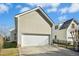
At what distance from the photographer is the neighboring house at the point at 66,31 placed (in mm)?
11086

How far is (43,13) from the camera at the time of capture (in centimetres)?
1140

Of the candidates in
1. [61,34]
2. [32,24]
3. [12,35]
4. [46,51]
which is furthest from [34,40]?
[61,34]

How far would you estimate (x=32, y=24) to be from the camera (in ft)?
38.8

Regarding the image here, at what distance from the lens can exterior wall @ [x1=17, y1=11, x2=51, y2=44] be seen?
463 inches

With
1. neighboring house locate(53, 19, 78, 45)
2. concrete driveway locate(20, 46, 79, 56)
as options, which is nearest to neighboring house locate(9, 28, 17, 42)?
concrete driveway locate(20, 46, 79, 56)

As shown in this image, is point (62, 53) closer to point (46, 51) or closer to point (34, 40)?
point (46, 51)

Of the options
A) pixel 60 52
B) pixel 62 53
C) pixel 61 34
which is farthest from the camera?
pixel 61 34

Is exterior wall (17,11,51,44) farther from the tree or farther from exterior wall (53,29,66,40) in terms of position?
the tree

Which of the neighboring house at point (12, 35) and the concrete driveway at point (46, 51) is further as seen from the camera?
the neighboring house at point (12, 35)

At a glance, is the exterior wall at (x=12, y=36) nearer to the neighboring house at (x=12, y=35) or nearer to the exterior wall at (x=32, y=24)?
the neighboring house at (x=12, y=35)

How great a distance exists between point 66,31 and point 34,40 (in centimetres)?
174

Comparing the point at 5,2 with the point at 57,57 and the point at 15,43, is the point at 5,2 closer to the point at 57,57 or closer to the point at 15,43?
the point at 15,43

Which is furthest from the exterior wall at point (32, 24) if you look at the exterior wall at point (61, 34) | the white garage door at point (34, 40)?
the exterior wall at point (61, 34)

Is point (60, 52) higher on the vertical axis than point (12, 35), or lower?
lower
